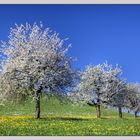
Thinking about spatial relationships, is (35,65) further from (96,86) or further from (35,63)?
(96,86)

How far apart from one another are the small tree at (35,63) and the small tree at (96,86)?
1849 centimetres

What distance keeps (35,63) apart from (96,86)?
2201 cm

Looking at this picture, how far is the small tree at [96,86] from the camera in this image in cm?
6638

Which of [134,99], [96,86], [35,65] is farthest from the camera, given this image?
[134,99]

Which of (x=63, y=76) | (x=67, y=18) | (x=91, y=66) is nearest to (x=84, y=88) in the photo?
(x=91, y=66)

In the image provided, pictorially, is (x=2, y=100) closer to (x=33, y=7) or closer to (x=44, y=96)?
(x=44, y=96)

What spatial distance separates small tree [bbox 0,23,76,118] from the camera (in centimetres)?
4616

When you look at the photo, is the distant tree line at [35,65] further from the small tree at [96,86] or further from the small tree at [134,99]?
the small tree at [134,99]

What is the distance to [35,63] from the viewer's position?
46.3 m

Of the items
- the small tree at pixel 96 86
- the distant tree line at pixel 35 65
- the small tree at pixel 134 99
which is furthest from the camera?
the small tree at pixel 134 99

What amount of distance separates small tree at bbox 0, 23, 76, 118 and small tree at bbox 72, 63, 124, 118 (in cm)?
1849

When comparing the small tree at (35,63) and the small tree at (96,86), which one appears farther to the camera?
the small tree at (96,86)

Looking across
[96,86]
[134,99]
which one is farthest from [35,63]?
[134,99]

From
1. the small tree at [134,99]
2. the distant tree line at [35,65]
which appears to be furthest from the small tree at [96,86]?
the distant tree line at [35,65]
